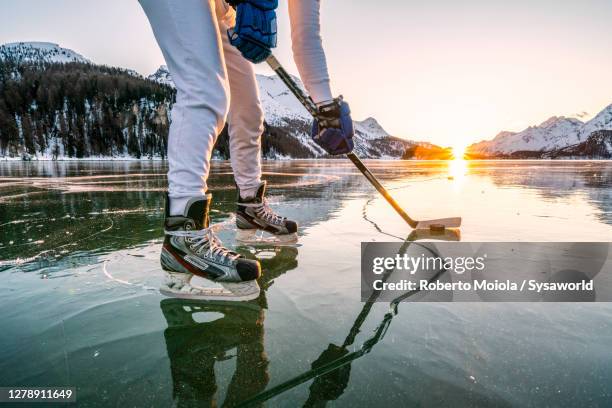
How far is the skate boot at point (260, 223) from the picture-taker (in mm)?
2830

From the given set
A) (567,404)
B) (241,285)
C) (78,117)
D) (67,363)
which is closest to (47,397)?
(67,363)

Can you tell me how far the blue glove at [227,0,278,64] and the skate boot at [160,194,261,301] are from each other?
2.86 ft

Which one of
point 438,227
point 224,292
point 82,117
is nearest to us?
point 224,292

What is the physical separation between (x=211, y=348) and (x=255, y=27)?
1606 mm

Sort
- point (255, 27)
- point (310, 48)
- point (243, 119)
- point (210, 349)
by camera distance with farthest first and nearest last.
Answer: point (243, 119)
point (310, 48)
point (255, 27)
point (210, 349)

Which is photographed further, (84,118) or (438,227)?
(84,118)

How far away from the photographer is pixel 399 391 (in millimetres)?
1011

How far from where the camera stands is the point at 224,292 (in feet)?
5.69

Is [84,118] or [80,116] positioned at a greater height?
[80,116]

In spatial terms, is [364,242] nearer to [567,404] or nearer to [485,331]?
[485,331]

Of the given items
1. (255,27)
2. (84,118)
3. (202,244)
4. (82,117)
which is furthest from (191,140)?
(84,118)

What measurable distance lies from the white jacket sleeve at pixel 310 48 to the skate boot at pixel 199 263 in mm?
1188

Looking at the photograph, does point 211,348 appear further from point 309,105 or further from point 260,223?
point 309,105

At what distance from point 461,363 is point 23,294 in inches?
75.3
